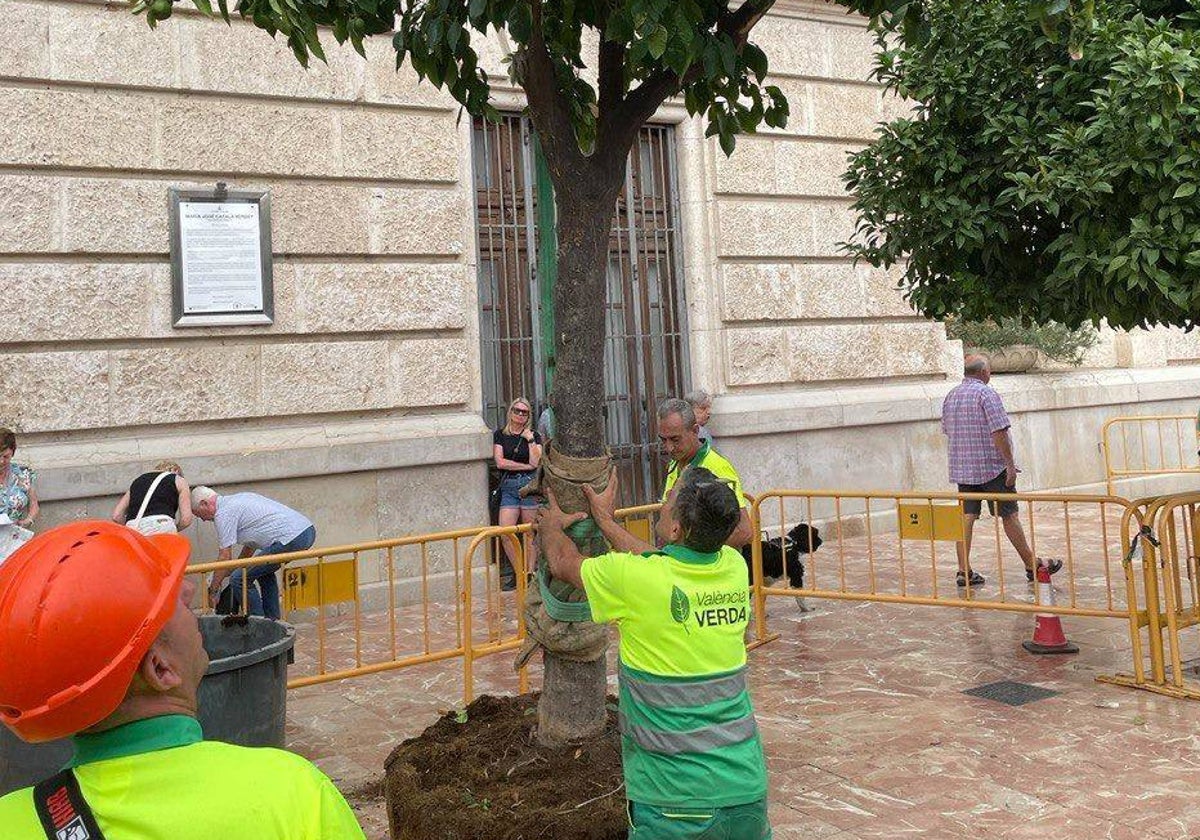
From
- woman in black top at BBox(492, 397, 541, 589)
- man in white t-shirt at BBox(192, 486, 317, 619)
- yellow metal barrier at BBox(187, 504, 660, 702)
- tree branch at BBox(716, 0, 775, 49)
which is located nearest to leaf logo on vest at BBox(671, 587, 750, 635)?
tree branch at BBox(716, 0, 775, 49)

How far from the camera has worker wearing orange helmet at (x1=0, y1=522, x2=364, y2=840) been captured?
4.47ft

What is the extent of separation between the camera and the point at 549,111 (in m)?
4.29

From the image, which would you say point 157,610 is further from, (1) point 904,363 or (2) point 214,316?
(1) point 904,363

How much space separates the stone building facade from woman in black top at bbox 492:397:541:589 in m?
0.26

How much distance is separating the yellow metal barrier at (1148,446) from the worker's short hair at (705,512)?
1277 centimetres

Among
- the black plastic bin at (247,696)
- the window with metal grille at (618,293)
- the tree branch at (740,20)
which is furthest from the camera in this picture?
the window with metal grille at (618,293)

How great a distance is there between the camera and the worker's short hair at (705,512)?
3.22 m

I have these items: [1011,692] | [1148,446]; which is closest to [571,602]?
[1011,692]

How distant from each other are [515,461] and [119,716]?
843 centimetres

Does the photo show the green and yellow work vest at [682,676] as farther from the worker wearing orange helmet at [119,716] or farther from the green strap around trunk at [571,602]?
the worker wearing orange helmet at [119,716]

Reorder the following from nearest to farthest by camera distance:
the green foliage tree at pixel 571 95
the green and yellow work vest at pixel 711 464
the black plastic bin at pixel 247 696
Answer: the green foliage tree at pixel 571 95 < the black plastic bin at pixel 247 696 < the green and yellow work vest at pixel 711 464

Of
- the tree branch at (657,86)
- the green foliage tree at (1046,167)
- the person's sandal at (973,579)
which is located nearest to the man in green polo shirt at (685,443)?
the tree branch at (657,86)

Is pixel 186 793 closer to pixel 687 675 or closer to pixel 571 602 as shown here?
pixel 687 675

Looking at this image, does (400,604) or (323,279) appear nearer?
(400,604)
